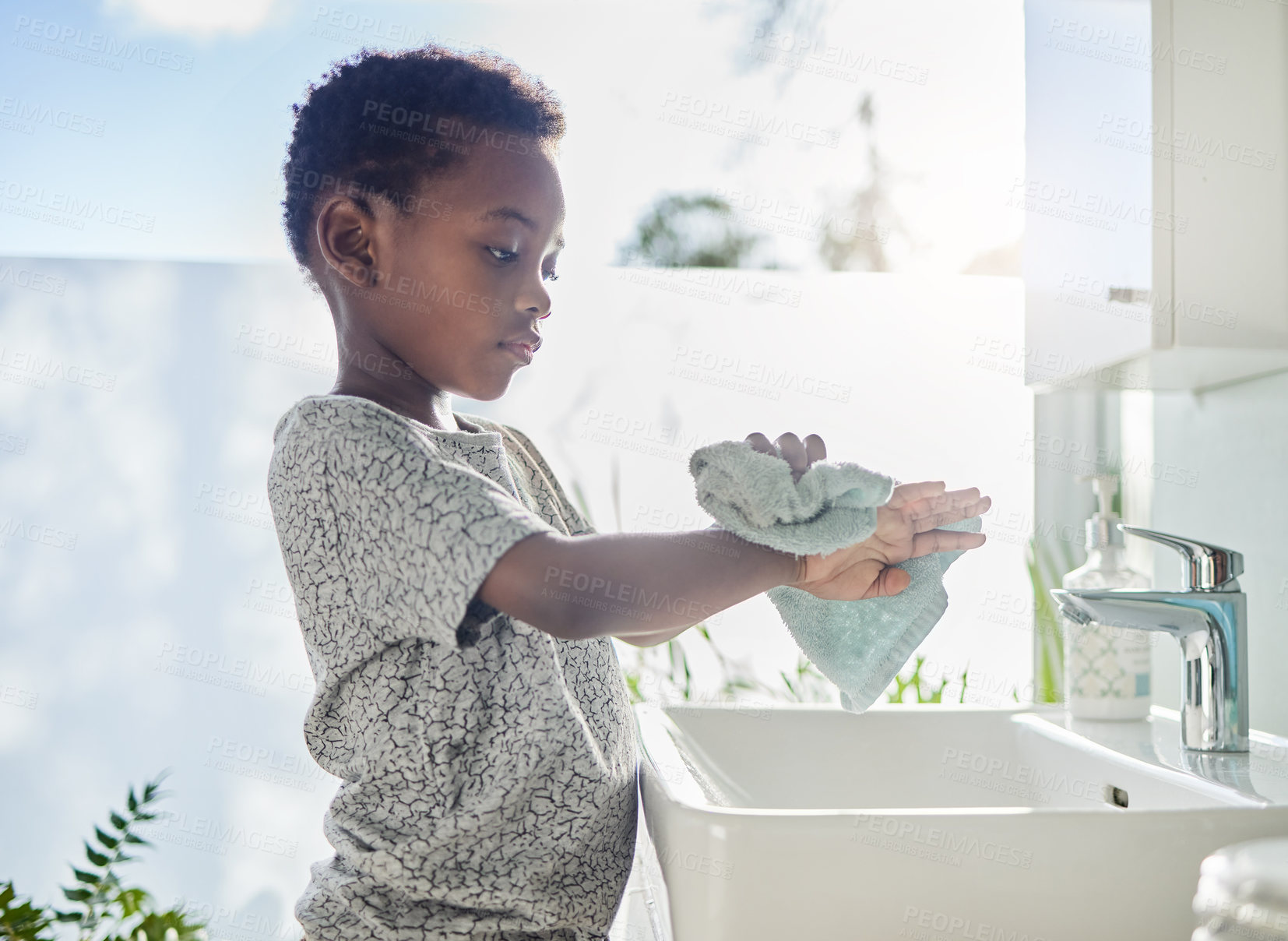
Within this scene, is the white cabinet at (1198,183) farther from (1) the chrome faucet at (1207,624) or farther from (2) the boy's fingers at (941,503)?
(2) the boy's fingers at (941,503)

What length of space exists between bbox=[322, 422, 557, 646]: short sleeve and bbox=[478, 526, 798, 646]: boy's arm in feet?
0.05

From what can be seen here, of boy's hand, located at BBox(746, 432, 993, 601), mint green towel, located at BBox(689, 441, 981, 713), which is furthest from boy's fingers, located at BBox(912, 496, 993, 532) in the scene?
mint green towel, located at BBox(689, 441, 981, 713)

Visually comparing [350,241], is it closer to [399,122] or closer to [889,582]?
[399,122]

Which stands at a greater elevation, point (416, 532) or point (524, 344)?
point (524, 344)

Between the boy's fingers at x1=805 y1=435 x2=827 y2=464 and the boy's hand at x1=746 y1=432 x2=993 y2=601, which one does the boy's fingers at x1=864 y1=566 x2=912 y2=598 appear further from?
the boy's fingers at x1=805 y1=435 x2=827 y2=464

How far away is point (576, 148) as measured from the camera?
5.91 feet

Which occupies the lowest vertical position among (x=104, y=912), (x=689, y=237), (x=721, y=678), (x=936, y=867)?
(x=104, y=912)

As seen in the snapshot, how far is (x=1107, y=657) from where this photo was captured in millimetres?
1021

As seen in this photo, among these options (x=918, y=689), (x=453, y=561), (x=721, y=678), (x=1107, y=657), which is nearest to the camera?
(x=453, y=561)

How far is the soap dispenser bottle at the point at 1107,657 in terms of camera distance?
1.02m

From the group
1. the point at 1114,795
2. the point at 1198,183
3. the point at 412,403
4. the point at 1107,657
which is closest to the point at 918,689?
the point at 1107,657

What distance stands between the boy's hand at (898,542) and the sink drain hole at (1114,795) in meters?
0.33

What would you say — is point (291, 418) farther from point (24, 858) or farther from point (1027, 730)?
point (24, 858)

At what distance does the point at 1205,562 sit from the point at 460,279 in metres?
0.71
